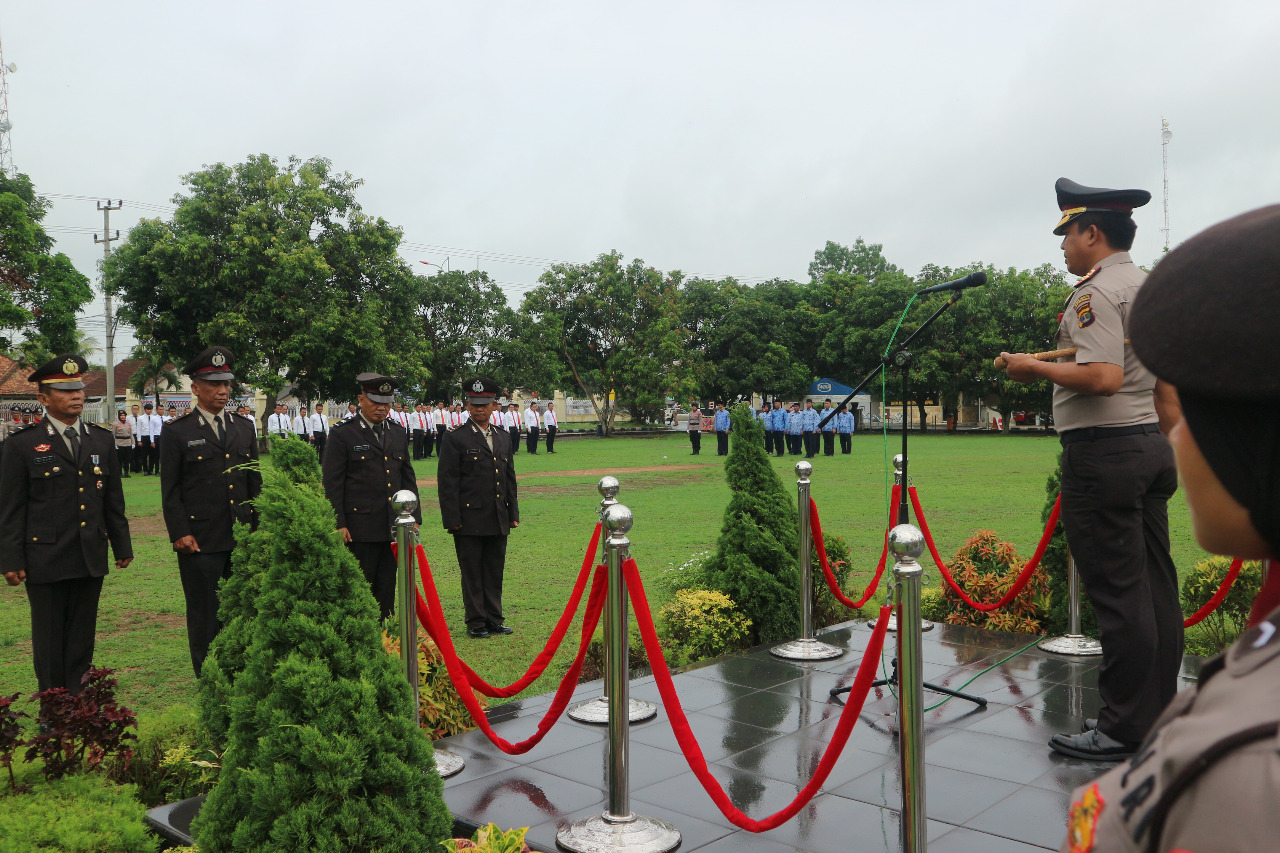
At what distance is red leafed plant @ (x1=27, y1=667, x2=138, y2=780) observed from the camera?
12.5 feet

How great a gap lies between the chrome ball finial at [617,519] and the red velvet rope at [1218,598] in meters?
4.04

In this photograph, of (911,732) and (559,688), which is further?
(559,688)

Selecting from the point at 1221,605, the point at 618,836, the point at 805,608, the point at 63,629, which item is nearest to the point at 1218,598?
the point at 1221,605

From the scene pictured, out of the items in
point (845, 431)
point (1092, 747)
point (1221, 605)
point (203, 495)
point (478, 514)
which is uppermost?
point (845, 431)

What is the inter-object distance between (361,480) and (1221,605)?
19.3 ft

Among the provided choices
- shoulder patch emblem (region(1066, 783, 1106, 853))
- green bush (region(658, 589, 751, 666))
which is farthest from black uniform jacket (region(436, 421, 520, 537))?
shoulder patch emblem (region(1066, 783, 1106, 853))

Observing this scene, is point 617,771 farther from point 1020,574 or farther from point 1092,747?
point 1020,574

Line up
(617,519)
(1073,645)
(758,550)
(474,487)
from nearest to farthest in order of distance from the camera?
(617,519) < (1073,645) < (758,550) < (474,487)

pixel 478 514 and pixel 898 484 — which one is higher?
pixel 898 484

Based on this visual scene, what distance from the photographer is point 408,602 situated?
14.1 ft

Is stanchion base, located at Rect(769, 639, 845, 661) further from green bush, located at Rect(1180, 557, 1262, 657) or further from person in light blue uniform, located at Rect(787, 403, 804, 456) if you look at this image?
person in light blue uniform, located at Rect(787, 403, 804, 456)

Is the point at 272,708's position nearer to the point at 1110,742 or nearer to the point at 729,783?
the point at 729,783

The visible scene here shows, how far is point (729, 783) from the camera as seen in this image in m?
4.10

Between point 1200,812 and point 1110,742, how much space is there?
376cm
